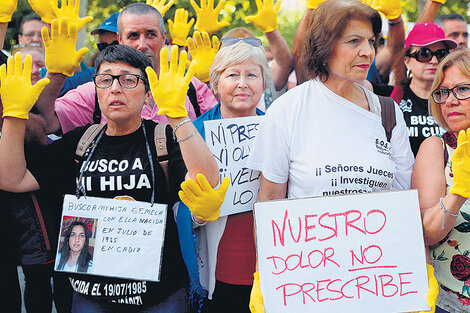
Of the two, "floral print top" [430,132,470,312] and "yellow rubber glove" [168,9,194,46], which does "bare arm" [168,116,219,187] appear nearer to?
"floral print top" [430,132,470,312]

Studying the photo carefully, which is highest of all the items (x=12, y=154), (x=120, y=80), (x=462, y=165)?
(x=120, y=80)

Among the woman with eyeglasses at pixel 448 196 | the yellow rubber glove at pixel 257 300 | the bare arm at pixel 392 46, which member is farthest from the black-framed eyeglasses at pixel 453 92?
the bare arm at pixel 392 46

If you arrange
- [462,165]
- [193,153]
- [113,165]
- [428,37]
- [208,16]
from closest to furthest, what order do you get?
[462,165] < [193,153] < [113,165] < [428,37] < [208,16]

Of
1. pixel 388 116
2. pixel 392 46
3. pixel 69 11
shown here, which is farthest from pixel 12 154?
pixel 392 46

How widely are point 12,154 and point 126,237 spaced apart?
71 centimetres

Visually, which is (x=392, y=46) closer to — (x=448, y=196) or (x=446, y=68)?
(x=446, y=68)

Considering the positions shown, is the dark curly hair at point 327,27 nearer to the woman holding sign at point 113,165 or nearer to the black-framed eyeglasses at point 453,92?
the black-framed eyeglasses at point 453,92

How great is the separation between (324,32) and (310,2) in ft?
4.95

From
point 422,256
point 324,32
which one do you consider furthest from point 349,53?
point 422,256

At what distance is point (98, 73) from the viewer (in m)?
2.59

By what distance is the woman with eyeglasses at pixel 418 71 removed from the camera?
332cm

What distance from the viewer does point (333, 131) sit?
2.25 meters

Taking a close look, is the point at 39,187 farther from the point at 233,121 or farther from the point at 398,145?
the point at 398,145

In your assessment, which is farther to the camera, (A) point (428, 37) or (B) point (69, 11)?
(A) point (428, 37)
